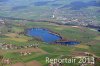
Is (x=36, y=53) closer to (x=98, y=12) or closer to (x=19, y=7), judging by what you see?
(x=98, y=12)

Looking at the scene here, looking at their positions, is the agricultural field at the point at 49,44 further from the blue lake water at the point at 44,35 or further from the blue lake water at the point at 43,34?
the blue lake water at the point at 43,34

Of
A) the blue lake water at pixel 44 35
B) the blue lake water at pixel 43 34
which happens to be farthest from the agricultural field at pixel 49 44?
the blue lake water at pixel 43 34

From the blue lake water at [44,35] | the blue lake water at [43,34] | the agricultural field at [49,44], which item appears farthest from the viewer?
the blue lake water at [43,34]

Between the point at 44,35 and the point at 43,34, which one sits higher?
the point at 43,34

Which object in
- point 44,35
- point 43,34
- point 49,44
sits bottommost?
point 49,44

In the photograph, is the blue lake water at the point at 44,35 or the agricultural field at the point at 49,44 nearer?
the agricultural field at the point at 49,44

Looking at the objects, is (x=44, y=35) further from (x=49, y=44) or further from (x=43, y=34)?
(x=49, y=44)

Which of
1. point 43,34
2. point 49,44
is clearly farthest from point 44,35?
point 49,44

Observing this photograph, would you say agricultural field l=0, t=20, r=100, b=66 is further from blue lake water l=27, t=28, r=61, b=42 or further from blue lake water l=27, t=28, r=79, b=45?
blue lake water l=27, t=28, r=61, b=42

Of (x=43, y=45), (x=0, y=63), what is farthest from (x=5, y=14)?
(x=0, y=63)

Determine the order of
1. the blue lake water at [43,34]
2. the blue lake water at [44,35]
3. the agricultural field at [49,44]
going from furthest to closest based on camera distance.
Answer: the blue lake water at [43,34], the blue lake water at [44,35], the agricultural field at [49,44]

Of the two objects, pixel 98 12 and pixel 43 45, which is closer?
pixel 43 45
